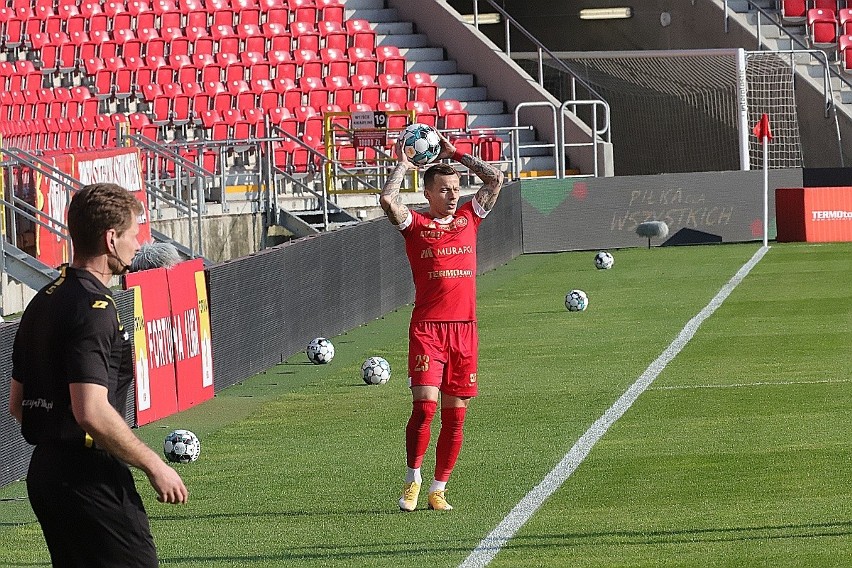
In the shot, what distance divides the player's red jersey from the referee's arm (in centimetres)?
395

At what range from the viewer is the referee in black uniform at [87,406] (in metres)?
4.57

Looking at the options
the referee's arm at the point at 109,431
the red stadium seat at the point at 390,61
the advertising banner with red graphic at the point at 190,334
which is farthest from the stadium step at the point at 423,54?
the referee's arm at the point at 109,431

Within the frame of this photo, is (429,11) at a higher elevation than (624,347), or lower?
higher

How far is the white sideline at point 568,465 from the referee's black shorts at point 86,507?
2.70 meters

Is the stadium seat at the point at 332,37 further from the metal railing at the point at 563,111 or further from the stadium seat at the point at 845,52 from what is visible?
the stadium seat at the point at 845,52

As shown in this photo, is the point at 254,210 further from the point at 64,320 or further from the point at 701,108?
the point at 64,320

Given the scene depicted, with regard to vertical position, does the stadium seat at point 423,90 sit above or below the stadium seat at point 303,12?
below

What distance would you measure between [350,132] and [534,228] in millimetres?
4045

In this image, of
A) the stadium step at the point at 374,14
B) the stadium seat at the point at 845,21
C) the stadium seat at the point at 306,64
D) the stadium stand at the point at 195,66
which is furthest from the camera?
the stadium seat at the point at 845,21

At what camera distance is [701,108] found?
32.8 meters

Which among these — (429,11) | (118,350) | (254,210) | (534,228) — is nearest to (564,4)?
(429,11)

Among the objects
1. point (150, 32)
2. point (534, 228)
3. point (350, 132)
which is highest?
point (150, 32)

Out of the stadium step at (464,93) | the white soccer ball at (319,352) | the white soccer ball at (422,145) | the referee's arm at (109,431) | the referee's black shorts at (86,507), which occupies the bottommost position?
the white soccer ball at (319,352)

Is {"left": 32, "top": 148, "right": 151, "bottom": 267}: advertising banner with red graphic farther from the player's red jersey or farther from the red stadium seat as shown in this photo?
the red stadium seat
